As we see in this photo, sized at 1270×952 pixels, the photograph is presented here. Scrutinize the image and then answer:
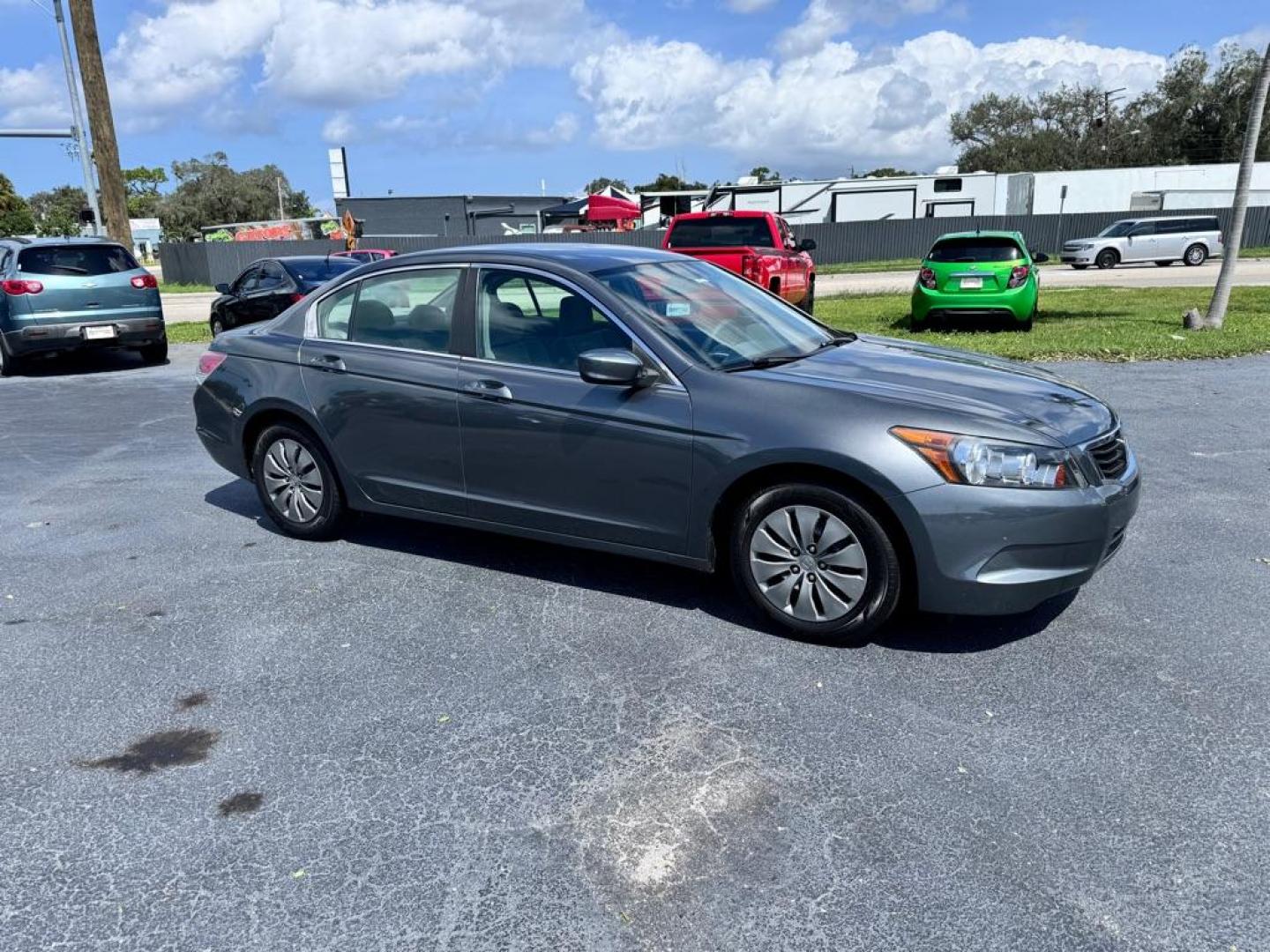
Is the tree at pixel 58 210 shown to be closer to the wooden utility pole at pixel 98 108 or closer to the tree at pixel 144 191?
the tree at pixel 144 191

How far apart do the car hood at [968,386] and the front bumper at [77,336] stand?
1103 cm

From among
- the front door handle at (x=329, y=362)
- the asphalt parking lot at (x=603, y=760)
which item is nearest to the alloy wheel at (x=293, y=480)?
the asphalt parking lot at (x=603, y=760)

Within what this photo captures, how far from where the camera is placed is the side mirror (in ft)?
13.3

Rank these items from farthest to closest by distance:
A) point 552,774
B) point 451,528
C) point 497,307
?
1. point 451,528
2. point 497,307
3. point 552,774

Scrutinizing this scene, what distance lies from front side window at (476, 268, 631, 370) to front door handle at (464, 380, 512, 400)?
0.14 m

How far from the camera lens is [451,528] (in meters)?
5.74

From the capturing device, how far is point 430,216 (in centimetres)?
4928

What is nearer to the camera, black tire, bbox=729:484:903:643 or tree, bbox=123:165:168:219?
black tire, bbox=729:484:903:643

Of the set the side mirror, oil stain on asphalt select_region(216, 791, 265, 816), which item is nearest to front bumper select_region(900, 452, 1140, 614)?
the side mirror

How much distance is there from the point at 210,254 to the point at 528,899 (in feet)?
136

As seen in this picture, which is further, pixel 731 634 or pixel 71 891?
pixel 731 634

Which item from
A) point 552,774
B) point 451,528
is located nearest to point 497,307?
point 451,528

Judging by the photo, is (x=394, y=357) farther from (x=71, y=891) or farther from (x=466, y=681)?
(x=71, y=891)

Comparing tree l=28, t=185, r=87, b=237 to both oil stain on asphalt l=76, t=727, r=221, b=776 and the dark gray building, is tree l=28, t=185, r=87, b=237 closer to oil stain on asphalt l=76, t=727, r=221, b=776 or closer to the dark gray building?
the dark gray building
